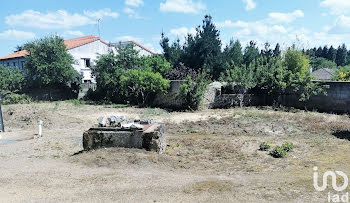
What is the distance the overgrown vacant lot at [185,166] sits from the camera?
425cm

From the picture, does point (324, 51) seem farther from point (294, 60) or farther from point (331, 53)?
point (294, 60)

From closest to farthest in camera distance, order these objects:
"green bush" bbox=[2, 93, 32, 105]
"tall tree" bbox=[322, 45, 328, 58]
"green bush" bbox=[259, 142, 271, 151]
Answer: "green bush" bbox=[259, 142, 271, 151]
"green bush" bbox=[2, 93, 32, 105]
"tall tree" bbox=[322, 45, 328, 58]

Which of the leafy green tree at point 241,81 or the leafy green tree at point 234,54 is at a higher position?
the leafy green tree at point 234,54

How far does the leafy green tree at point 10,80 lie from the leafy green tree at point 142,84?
1012 cm

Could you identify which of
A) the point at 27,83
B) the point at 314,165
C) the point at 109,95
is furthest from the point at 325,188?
the point at 27,83

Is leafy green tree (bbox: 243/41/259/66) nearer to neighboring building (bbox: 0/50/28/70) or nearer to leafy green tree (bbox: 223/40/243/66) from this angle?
leafy green tree (bbox: 223/40/243/66)

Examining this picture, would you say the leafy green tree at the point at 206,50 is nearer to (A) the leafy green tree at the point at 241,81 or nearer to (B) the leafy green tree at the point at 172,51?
(B) the leafy green tree at the point at 172,51

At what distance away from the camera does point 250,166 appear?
605cm

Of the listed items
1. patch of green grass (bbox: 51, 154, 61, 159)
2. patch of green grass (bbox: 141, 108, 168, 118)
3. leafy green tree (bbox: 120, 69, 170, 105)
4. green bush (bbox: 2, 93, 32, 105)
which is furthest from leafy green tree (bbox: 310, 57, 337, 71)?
patch of green grass (bbox: 51, 154, 61, 159)

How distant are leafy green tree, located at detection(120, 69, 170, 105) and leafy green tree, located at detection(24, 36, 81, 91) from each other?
250 inches

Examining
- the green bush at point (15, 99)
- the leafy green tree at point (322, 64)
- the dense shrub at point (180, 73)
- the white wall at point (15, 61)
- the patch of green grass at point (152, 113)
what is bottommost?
the patch of green grass at point (152, 113)

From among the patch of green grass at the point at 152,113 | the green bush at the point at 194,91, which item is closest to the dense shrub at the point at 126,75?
the patch of green grass at the point at 152,113

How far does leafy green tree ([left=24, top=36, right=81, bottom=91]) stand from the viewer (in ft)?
70.8

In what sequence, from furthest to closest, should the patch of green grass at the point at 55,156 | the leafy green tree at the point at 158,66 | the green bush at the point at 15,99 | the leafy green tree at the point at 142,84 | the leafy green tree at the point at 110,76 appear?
the green bush at the point at 15,99 < the leafy green tree at the point at 110,76 < the leafy green tree at the point at 158,66 < the leafy green tree at the point at 142,84 < the patch of green grass at the point at 55,156
